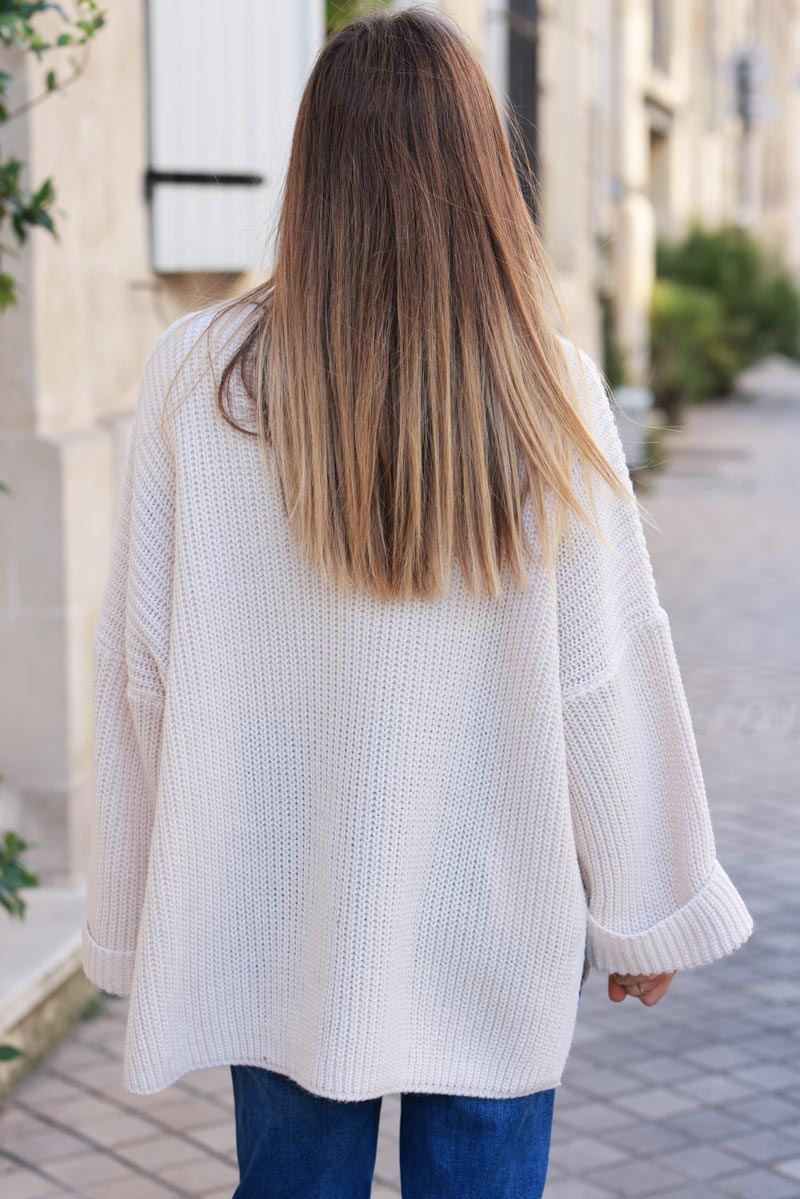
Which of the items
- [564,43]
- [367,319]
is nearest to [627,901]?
[367,319]

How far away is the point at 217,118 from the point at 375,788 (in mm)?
3295

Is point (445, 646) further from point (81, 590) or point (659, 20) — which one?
point (659, 20)

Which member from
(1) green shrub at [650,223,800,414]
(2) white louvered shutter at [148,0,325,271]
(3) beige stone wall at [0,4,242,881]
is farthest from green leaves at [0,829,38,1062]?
(1) green shrub at [650,223,800,414]

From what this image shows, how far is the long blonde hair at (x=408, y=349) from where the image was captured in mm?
1511

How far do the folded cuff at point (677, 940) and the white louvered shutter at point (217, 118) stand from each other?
2871 mm

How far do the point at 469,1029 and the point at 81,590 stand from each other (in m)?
2.32

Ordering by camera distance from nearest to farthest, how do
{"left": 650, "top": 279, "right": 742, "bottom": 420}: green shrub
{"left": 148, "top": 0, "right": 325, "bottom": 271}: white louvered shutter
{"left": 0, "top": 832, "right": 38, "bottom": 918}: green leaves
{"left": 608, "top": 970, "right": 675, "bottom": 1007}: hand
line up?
{"left": 608, "top": 970, "right": 675, "bottom": 1007}: hand, {"left": 0, "top": 832, "right": 38, "bottom": 918}: green leaves, {"left": 148, "top": 0, "right": 325, "bottom": 271}: white louvered shutter, {"left": 650, "top": 279, "right": 742, "bottom": 420}: green shrub

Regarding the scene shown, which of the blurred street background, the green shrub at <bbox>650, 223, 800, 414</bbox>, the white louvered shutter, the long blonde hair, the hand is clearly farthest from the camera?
the green shrub at <bbox>650, 223, 800, 414</bbox>

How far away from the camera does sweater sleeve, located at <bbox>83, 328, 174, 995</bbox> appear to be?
1656 millimetres

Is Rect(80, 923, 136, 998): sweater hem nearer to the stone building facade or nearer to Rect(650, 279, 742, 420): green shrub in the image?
the stone building facade

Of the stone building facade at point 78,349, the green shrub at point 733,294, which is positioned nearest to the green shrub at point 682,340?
the green shrub at point 733,294

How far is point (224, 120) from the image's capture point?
14.6ft

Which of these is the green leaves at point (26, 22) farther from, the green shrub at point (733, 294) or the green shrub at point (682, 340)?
the green shrub at point (733, 294)

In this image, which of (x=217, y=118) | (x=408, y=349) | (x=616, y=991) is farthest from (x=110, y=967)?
(x=217, y=118)
